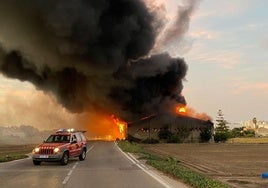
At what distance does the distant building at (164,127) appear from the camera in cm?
7756

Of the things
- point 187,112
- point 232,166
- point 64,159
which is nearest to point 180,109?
point 187,112

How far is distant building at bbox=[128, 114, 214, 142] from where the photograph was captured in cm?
7756

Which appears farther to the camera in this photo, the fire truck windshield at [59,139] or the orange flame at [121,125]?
the orange flame at [121,125]

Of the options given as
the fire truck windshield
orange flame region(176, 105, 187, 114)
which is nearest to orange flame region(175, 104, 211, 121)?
orange flame region(176, 105, 187, 114)

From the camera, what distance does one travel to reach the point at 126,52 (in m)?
65.8

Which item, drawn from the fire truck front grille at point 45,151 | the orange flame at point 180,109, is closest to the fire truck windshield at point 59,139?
the fire truck front grille at point 45,151

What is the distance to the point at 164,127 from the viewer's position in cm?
7856

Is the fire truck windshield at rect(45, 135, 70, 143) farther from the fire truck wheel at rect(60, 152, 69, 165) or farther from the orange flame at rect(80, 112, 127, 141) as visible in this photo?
the orange flame at rect(80, 112, 127, 141)

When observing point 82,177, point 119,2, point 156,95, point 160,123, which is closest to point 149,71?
point 156,95

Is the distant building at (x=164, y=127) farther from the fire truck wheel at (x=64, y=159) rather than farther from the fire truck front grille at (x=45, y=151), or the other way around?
the fire truck front grille at (x=45, y=151)

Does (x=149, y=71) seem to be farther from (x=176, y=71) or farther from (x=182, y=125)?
(x=182, y=125)

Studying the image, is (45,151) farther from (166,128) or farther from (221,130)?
(221,130)

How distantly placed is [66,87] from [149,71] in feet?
47.5

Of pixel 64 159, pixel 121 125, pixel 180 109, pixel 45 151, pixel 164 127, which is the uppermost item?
pixel 180 109
